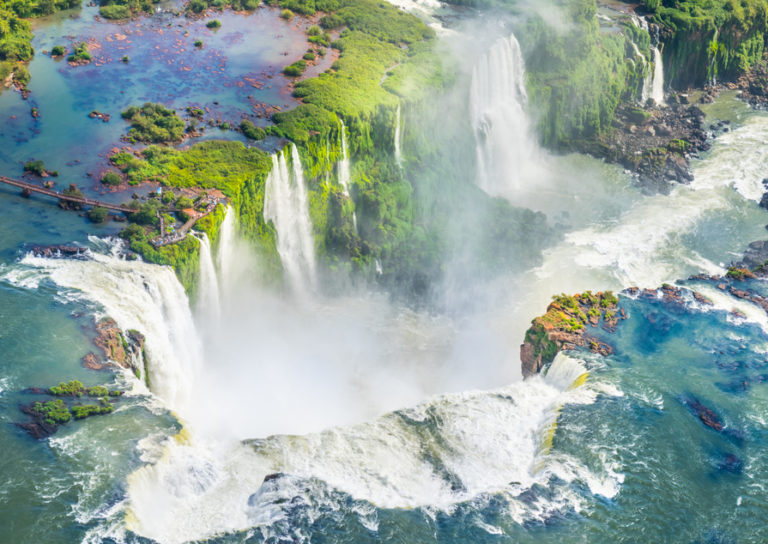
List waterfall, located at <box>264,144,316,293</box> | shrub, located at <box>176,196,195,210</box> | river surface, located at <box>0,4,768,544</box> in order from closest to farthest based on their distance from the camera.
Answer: river surface, located at <box>0,4,768,544</box>
shrub, located at <box>176,196,195,210</box>
waterfall, located at <box>264,144,316,293</box>

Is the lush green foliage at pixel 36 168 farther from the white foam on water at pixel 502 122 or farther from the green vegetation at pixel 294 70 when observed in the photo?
the white foam on water at pixel 502 122

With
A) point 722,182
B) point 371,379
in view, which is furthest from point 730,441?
point 722,182

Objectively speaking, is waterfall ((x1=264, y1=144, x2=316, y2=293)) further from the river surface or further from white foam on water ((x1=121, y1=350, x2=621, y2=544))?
white foam on water ((x1=121, y1=350, x2=621, y2=544))

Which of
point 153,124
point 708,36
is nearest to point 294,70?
point 153,124

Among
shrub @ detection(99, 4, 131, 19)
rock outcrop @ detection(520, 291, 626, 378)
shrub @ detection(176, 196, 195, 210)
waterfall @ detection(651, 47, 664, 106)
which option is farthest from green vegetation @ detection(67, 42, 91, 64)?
waterfall @ detection(651, 47, 664, 106)

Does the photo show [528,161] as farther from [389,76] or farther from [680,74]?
[680,74]

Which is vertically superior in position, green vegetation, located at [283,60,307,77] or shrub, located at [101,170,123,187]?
green vegetation, located at [283,60,307,77]

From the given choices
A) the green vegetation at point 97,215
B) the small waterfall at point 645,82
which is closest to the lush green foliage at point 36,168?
the green vegetation at point 97,215

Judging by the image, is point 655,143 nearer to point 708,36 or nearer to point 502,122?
point 502,122
